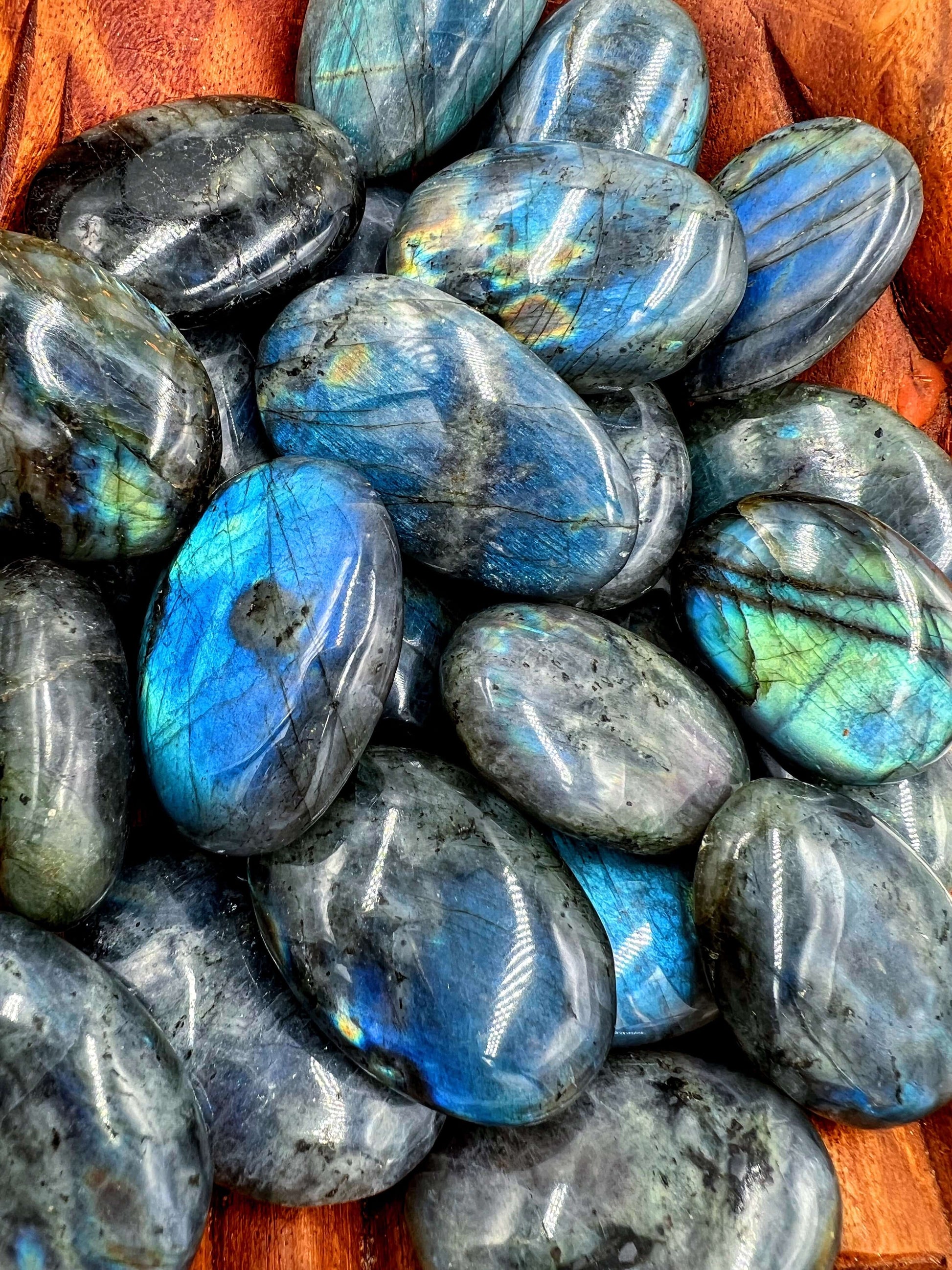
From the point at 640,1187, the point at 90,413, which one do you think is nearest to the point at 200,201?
the point at 90,413

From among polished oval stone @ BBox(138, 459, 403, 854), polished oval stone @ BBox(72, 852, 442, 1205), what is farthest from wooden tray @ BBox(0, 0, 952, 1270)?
polished oval stone @ BBox(138, 459, 403, 854)

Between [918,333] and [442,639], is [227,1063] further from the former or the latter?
[918,333]

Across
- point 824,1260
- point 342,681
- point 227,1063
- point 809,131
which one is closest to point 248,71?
point 809,131

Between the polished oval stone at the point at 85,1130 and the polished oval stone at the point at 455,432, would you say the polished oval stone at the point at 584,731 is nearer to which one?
the polished oval stone at the point at 455,432

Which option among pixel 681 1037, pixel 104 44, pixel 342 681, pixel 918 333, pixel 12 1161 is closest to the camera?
pixel 12 1161

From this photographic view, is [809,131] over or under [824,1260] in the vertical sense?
over

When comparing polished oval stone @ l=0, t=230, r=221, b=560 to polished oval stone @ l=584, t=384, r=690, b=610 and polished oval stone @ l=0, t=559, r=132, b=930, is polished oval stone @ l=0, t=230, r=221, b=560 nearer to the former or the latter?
polished oval stone @ l=0, t=559, r=132, b=930

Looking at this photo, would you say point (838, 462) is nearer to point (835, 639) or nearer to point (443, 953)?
point (835, 639)

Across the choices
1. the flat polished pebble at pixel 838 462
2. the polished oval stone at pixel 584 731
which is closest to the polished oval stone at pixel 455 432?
the polished oval stone at pixel 584 731
